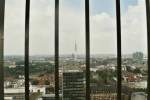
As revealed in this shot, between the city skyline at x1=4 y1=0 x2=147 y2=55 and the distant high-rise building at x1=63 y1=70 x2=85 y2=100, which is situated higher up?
the city skyline at x1=4 y1=0 x2=147 y2=55

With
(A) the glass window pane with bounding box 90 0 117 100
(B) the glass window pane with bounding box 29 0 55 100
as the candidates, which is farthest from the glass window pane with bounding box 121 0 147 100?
(B) the glass window pane with bounding box 29 0 55 100

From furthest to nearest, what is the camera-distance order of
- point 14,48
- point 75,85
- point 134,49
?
point 134,49
point 75,85
point 14,48

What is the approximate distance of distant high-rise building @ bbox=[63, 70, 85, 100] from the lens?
3656mm

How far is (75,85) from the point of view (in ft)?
12.1

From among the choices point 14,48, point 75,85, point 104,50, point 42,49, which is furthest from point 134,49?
point 14,48

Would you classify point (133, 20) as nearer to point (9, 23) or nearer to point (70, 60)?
point (70, 60)

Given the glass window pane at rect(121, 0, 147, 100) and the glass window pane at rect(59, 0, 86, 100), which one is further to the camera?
the glass window pane at rect(121, 0, 147, 100)

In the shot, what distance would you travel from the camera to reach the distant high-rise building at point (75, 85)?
366 centimetres

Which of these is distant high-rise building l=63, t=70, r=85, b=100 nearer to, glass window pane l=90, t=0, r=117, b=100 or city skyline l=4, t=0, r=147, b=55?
glass window pane l=90, t=0, r=117, b=100

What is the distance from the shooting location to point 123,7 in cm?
373

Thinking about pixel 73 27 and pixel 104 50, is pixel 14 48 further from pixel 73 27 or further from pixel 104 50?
pixel 104 50

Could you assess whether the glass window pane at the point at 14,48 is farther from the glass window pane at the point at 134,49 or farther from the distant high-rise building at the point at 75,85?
the glass window pane at the point at 134,49

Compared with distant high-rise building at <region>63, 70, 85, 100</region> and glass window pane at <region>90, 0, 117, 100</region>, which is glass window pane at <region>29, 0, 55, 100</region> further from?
glass window pane at <region>90, 0, 117, 100</region>

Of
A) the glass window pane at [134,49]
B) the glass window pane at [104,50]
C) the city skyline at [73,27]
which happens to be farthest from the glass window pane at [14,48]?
the glass window pane at [134,49]
